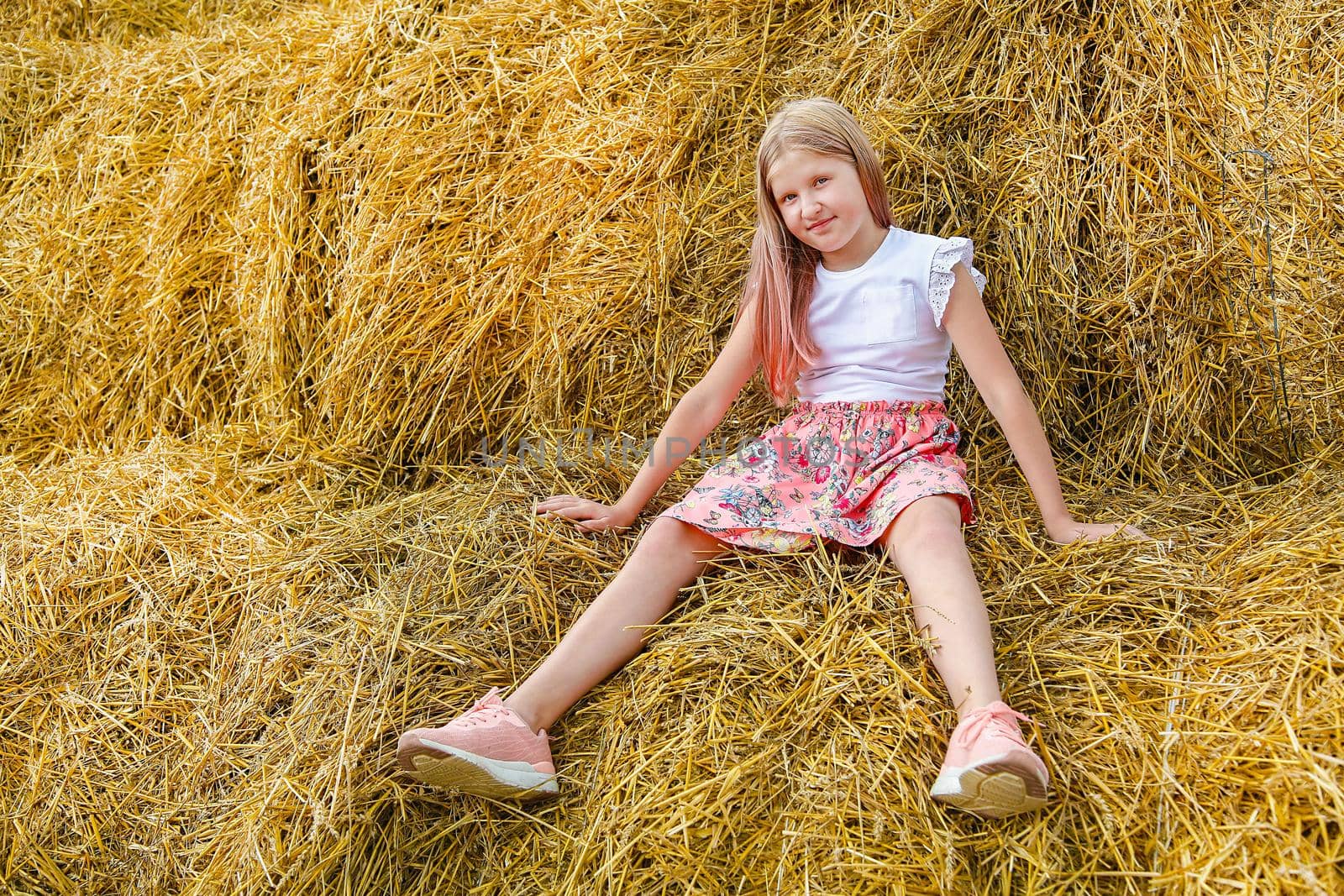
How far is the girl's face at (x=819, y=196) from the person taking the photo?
2.05 metres

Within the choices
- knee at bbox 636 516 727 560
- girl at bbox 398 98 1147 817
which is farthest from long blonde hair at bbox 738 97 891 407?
knee at bbox 636 516 727 560

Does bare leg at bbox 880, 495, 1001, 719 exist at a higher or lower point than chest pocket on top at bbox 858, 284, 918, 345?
lower

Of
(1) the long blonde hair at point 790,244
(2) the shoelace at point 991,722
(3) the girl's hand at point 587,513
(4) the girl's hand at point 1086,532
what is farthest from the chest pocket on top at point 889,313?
(2) the shoelace at point 991,722

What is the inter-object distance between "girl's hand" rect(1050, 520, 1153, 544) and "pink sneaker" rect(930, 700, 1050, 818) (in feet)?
1.71

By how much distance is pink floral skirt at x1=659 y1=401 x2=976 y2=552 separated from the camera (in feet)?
6.48

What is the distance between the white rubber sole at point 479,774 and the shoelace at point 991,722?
68 cm

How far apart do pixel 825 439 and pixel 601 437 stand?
23.7 inches

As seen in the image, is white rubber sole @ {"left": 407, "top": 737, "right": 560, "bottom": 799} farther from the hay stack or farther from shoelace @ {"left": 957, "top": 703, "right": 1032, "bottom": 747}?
shoelace @ {"left": 957, "top": 703, "right": 1032, "bottom": 747}

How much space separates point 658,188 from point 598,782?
1450 mm

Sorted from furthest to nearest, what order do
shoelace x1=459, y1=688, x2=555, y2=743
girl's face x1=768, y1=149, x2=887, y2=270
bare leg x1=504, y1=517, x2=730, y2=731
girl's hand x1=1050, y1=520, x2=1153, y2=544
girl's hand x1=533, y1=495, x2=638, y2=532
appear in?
1. girl's hand x1=533, y1=495, x2=638, y2=532
2. girl's face x1=768, y1=149, x2=887, y2=270
3. girl's hand x1=1050, y1=520, x2=1153, y2=544
4. bare leg x1=504, y1=517, x2=730, y2=731
5. shoelace x1=459, y1=688, x2=555, y2=743

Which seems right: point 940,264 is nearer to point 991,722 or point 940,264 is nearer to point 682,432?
point 682,432

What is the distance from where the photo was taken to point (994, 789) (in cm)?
146

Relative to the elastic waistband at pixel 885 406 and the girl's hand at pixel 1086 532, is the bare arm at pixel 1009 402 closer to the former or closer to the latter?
the girl's hand at pixel 1086 532

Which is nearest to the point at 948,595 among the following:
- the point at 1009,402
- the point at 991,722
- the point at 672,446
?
the point at 991,722
